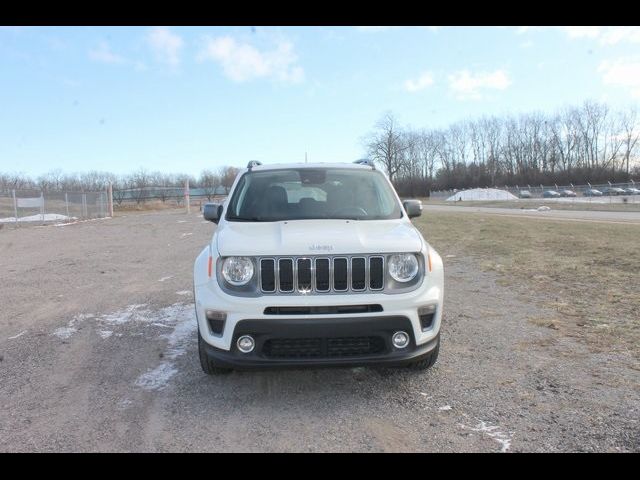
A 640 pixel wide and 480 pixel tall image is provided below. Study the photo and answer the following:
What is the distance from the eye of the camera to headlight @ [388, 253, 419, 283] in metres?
3.78

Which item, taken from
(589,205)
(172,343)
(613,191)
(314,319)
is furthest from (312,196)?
(613,191)

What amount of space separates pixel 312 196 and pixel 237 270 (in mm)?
1427

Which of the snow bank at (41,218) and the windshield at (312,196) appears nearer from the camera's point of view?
the windshield at (312,196)

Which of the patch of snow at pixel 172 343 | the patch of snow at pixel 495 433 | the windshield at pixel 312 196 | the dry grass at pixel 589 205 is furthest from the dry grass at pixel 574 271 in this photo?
the dry grass at pixel 589 205

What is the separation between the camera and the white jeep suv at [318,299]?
3.56 m

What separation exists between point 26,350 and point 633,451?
5.19 m

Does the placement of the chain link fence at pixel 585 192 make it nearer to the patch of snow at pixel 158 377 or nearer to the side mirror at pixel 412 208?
the side mirror at pixel 412 208

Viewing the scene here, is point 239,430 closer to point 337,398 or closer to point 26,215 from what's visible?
point 337,398

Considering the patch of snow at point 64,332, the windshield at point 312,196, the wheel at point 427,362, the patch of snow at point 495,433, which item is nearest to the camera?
the patch of snow at point 495,433

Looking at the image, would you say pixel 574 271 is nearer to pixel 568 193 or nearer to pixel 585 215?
pixel 585 215

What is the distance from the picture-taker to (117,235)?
1889cm

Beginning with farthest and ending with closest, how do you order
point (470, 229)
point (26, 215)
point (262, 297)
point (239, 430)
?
point (26, 215) < point (470, 229) < point (262, 297) < point (239, 430)

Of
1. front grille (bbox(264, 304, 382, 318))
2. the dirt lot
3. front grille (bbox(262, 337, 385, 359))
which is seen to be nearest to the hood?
front grille (bbox(264, 304, 382, 318))

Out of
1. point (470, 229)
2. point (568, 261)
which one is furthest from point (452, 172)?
point (568, 261)
